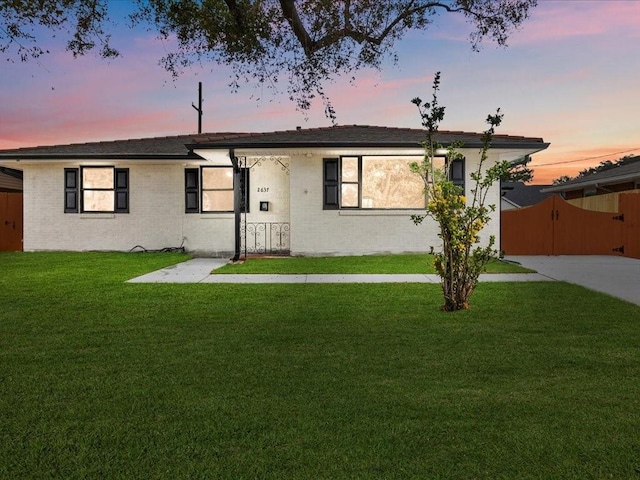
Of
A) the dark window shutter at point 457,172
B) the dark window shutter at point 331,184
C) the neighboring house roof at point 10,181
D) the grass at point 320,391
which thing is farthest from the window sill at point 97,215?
the dark window shutter at point 457,172

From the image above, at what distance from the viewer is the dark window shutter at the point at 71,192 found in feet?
51.5

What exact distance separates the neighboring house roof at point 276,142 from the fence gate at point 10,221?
236 centimetres

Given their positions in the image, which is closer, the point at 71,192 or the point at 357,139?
the point at 357,139

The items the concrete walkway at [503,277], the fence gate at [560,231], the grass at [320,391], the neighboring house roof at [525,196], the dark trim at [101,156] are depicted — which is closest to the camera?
the grass at [320,391]

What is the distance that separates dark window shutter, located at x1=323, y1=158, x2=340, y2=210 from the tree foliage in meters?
1.37

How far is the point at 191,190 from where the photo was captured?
51.0 feet

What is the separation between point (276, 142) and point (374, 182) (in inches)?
120

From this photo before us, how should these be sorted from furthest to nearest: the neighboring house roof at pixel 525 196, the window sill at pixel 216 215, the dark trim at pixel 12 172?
the neighboring house roof at pixel 525 196, the dark trim at pixel 12 172, the window sill at pixel 216 215

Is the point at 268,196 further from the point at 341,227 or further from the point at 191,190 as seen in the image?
the point at 341,227

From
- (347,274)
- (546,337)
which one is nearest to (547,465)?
(546,337)

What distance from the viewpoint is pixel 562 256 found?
14.7m

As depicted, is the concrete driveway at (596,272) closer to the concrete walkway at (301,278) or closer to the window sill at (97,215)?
Result: the concrete walkway at (301,278)

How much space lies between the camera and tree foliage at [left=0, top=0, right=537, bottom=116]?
41.3ft

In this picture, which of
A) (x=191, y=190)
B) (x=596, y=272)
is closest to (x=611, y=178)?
(x=596, y=272)
